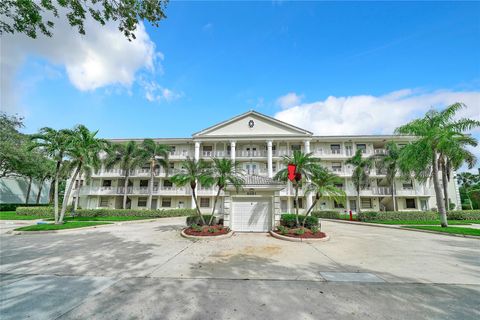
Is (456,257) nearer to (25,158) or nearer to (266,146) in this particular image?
(266,146)

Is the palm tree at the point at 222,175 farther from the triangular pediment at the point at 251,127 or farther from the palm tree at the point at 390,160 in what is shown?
the palm tree at the point at 390,160

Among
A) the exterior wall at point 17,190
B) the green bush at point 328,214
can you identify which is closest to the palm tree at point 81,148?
the green bush at point 328,214

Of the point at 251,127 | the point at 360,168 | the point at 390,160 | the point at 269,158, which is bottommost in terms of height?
the point at 360,168

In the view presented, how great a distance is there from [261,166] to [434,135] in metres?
19.2

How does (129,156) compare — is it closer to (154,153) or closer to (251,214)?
(154,153)

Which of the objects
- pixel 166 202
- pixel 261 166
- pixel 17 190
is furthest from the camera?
pixel 17 190

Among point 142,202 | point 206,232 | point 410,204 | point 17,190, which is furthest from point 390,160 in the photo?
point 17,190

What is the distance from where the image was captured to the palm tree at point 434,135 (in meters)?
15.0

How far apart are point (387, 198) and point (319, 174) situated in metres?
22.9

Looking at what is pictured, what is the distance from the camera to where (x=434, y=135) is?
15.3 meters

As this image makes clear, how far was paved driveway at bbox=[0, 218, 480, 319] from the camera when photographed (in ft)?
13.3

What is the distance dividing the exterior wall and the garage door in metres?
45.8

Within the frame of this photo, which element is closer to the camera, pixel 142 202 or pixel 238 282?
pixel 238 282

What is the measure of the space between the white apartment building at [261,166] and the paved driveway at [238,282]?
749 inches
